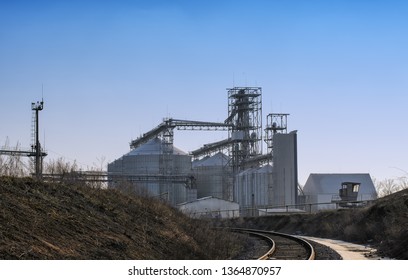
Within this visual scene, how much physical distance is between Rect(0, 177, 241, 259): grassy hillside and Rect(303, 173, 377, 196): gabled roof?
1639 inches

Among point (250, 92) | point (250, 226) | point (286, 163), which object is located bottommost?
point (250, 226)

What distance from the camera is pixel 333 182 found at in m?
60.9

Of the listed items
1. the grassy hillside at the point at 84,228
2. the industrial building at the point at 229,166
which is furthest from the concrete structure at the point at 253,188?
the grassy hillside at the point at 84,228

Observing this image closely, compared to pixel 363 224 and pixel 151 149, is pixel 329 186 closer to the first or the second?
pixel 151 149

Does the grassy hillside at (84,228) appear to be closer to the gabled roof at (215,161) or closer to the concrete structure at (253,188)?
the concrete structure at (253,188)

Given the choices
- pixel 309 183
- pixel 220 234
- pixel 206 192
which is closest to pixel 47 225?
pixel 220 234

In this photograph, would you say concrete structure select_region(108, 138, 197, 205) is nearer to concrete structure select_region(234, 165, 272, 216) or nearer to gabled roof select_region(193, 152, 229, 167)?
gabled roof select_region(193, 152, 229, 167)

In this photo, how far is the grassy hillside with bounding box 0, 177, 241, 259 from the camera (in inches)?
400

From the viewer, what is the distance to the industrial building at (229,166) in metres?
50.8

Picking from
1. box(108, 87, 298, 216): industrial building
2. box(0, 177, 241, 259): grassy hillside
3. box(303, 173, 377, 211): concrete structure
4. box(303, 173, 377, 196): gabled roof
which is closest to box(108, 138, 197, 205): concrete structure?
box(108, 87, 298, 216): industrial building

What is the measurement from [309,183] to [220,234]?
41634 millimetres

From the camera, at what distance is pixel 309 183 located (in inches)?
2468

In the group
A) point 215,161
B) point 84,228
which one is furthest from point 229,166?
point 84,228
